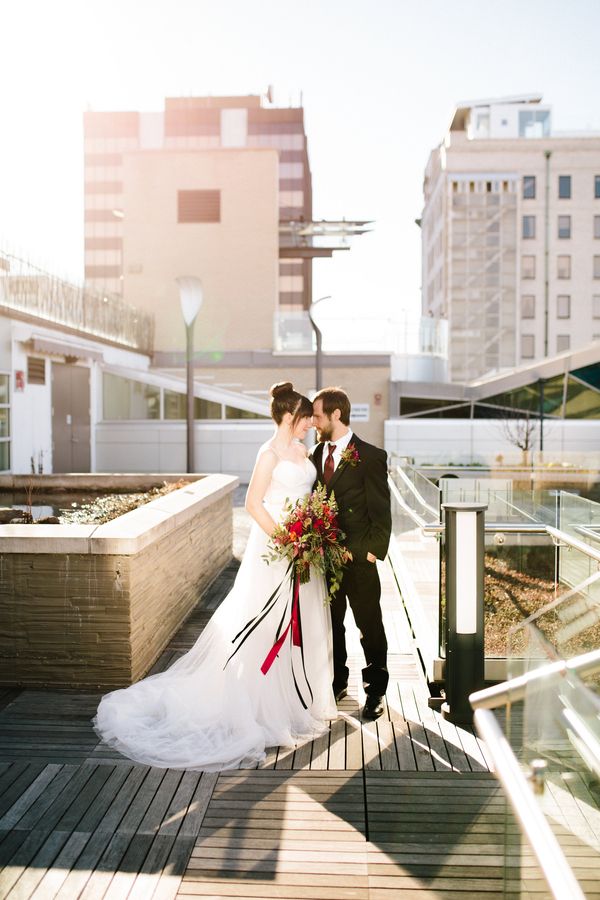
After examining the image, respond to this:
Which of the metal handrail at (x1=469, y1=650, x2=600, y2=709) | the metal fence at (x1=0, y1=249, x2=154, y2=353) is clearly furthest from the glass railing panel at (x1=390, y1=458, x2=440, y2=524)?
the metal fence at (x1=0, y1=249, x2=154, y2=353)

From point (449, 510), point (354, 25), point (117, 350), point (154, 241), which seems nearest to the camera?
point (449, 510)

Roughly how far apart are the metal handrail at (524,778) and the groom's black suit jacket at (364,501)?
2543 mm

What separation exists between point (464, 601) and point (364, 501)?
2.91ft

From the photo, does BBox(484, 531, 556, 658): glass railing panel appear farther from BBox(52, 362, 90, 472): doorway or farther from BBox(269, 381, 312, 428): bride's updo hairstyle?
BBox(52, 362, 90, 472): doorway

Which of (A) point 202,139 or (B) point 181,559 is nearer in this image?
(B) point 181,559

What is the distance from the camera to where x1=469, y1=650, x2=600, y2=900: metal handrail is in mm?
1902

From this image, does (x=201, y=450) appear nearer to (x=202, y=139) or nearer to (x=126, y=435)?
(x=126, y=435)

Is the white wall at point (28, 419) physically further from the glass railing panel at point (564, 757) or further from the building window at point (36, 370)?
the glass railing panel at point (564, 757)

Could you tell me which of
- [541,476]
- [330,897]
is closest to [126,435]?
[541,476]

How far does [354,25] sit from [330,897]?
28.1 ft

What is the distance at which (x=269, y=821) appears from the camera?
400 cm

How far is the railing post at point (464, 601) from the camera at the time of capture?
5.33m

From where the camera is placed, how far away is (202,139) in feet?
292

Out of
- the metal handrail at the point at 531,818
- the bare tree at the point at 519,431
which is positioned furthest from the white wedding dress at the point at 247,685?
the bare tree at the point at 519,431
